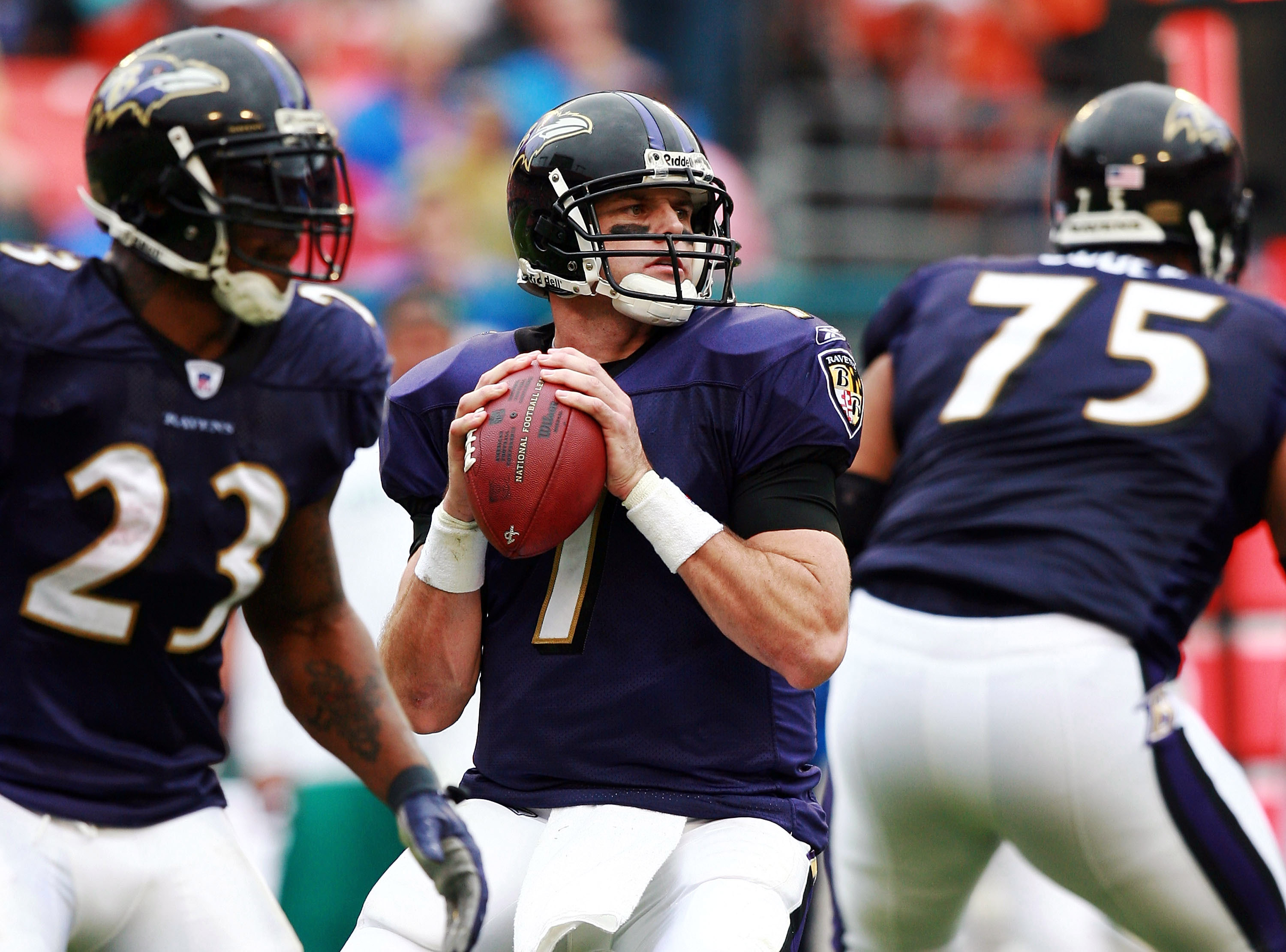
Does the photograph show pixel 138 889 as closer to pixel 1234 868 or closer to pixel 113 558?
pixel 113 558

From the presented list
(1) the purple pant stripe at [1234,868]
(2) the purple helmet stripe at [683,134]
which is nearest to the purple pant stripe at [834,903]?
(1) the purple pant stripe at [1234,868]

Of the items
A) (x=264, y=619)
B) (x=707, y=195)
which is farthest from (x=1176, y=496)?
(x=264, y=619)

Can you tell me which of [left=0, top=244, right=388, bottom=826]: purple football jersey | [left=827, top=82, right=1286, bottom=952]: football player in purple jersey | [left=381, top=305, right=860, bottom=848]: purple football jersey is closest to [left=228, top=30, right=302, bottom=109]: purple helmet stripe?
[left=0, top=244, right=388, bottom=826]: purple football jersey

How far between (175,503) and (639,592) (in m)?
0.87

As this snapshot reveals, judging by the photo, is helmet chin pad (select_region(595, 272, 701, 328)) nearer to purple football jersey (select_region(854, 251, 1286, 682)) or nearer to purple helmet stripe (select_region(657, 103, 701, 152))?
purple helmet stripe (select_region(657, 103, 701, 152))

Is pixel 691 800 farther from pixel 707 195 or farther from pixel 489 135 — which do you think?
pixel 489 135

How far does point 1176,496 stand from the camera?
131 inches

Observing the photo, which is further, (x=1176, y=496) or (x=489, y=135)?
(x=489, y=135)

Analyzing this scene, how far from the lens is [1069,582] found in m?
3.24

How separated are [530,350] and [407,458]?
263 mm

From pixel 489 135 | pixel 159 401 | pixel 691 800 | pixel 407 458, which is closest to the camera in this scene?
pixel 691 800

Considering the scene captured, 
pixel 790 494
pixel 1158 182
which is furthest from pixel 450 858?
pixel 1158 182

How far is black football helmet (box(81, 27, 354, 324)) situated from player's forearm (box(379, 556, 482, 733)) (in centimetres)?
70

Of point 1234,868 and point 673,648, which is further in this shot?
point 1234,868
